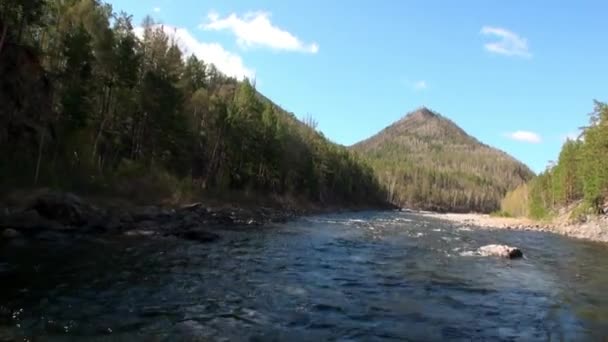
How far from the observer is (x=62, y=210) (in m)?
33.7

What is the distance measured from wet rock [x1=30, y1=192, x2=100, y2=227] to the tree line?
2701 inches

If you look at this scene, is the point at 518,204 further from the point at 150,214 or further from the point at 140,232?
the point at 140,232

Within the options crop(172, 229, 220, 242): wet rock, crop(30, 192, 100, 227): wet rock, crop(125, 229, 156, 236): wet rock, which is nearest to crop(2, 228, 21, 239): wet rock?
crop(30, 192, 100, 227): wet rock

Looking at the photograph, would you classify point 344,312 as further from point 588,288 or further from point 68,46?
point 68,46

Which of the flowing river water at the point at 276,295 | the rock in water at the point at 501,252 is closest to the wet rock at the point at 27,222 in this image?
the flowing river water at the point at 276,295

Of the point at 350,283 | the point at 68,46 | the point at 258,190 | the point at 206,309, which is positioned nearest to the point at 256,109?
the point at 258,190

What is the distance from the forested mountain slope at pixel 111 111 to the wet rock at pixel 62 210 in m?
5.08

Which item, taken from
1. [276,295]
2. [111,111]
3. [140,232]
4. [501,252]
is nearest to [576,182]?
[501,252]

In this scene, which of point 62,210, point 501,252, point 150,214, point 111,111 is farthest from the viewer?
point 111,111

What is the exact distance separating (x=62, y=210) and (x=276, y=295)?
21710 millimetres

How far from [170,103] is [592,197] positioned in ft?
207

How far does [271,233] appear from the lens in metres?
43.6

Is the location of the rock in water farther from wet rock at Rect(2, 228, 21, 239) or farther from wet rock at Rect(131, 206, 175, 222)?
wet rock at Rect(2, 228, 21, 239)

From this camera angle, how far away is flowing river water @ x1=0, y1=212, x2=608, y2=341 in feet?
44.2
